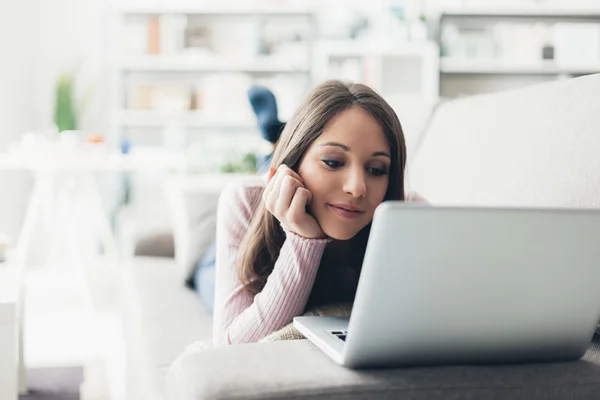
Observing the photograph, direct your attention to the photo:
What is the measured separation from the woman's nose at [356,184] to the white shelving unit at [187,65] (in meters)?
3.41

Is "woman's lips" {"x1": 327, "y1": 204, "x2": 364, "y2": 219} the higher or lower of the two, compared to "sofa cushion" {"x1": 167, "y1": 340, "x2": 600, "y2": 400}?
higher

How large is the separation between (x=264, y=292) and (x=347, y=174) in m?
0.21

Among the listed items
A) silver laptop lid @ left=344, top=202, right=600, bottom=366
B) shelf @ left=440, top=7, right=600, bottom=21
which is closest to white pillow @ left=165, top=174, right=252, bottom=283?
silver laptop lid @ left=344, top=202, right=600, bottom=366

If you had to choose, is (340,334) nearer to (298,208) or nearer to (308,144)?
(298,208)

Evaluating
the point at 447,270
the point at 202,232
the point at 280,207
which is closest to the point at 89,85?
the point at 202,232

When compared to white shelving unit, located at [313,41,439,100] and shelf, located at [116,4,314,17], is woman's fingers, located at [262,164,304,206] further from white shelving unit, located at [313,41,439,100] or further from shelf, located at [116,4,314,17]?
shelf, located at [116,4,314,17]

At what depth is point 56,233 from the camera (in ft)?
12.1

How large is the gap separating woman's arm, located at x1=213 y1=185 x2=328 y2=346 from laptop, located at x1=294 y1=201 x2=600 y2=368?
10.1 inches

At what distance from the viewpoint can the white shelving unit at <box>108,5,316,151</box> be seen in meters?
4.22

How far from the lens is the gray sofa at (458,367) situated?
2.06 ft

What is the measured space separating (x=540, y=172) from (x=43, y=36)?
394cm

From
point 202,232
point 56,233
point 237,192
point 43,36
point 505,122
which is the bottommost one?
point 56,233

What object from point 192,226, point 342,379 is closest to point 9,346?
point 192,226

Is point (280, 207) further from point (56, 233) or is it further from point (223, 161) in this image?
point (56, 233)
